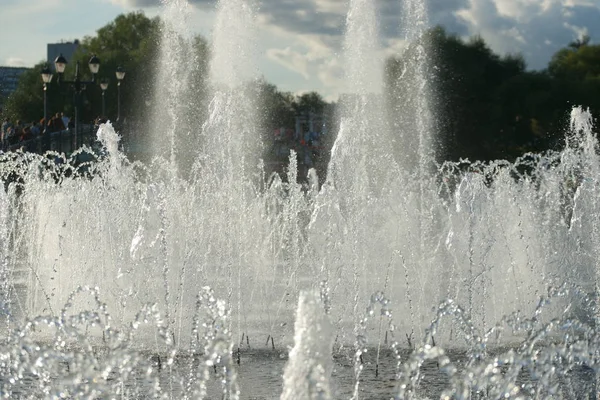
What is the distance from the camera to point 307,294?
15.4 ft

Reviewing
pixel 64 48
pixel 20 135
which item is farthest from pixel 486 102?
pixel 64 48

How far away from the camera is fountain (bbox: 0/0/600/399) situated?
681 centimetres

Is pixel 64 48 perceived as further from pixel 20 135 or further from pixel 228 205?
pixel 228 205

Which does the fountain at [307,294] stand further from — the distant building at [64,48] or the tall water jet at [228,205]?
the distant building at [64,48]

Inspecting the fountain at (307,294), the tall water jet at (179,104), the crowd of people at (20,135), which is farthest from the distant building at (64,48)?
the fountain at (307,294)

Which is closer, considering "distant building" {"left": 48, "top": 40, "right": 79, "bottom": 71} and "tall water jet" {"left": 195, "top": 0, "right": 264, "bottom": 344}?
"tall water jet" {"left": 195, "top": 0, "right": 264, "bottom": 344}

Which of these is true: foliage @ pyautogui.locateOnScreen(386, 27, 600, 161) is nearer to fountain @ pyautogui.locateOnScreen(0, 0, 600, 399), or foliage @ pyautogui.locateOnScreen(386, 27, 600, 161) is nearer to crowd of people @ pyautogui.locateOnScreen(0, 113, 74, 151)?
crowd of people @ pyautogui.locateOnScreen(0, 113, 74, 151)

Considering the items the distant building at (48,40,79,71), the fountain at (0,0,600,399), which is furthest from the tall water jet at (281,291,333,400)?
the distant building at (48,40,79,71)

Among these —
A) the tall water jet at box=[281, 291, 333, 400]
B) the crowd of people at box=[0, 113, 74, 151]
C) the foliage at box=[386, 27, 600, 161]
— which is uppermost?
the foliage at box=[386, 27, 600, 161]

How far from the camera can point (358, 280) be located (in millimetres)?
11117

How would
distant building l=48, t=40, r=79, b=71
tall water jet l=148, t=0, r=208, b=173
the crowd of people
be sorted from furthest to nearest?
distant building l=48, t=40, r=79, b=71 < tall water jet l=148, t=0, r=208, b=173 < the crowd of people

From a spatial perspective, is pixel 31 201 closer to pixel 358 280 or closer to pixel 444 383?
pixel 358 280

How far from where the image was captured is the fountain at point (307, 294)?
6.81 meters

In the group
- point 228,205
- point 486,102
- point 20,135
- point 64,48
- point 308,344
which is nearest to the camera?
point 308,344
